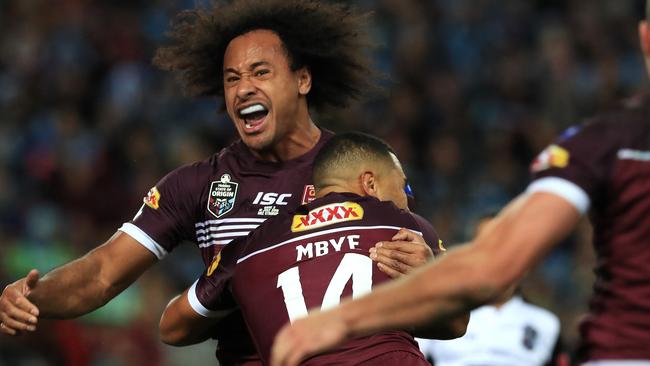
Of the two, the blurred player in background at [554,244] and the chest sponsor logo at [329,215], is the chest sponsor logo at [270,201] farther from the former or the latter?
the blurred player in background at [554,244]

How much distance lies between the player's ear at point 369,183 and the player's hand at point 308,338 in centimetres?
162

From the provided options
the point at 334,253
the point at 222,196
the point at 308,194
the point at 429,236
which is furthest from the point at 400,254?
the point at 222,196

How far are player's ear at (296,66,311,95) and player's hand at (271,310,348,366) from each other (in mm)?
2832

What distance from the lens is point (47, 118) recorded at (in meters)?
11.9

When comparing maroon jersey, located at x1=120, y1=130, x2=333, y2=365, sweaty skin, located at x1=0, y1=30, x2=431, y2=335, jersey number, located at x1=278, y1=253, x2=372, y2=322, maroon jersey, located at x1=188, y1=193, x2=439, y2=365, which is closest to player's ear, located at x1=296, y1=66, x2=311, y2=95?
sweaty skin, located at x1=0, y1=30, x2=431, y2=335

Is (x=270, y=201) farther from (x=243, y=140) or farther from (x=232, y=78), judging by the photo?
(x=232, y=78)

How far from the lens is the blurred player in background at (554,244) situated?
2.90m

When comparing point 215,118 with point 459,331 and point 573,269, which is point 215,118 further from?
point 459,331

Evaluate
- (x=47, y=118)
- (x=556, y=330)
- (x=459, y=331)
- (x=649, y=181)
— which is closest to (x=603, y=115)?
(x=649, y=181)

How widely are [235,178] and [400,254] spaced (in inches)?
54.2

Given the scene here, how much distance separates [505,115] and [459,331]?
7507 millimetres

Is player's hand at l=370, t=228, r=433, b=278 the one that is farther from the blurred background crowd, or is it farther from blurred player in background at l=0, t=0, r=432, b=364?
the blurred background crowd

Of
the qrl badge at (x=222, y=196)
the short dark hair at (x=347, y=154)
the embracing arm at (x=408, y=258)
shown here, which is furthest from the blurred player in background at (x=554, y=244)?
the qrl badge at (x=222, y=196)

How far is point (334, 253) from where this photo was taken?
414 cm
